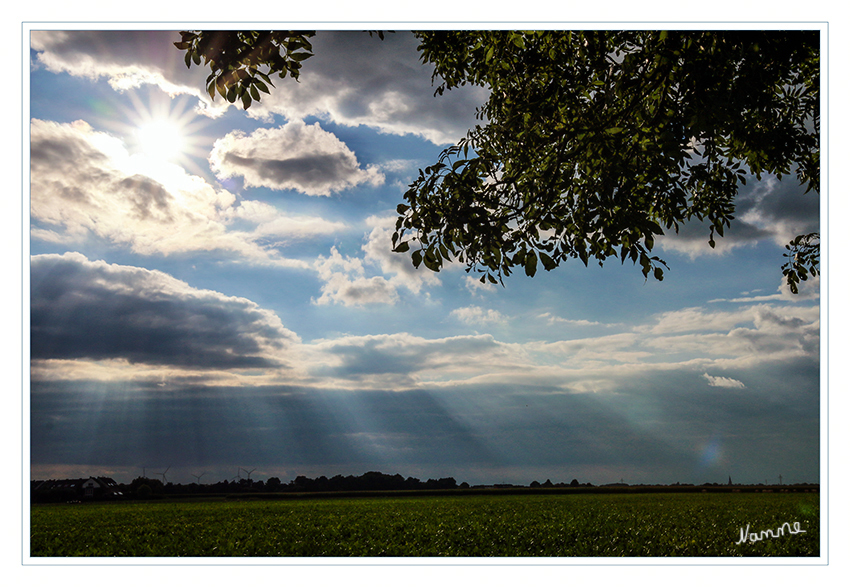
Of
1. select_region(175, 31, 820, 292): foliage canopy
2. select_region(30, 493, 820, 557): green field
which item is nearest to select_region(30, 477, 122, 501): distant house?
select_region(30, 493, 820, 557): green field

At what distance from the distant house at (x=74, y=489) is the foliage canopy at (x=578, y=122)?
4286 millimetres

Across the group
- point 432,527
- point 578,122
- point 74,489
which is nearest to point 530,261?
point 578,122

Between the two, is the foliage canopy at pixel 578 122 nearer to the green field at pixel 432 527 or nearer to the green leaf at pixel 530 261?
the green leaf at pixel 530 261

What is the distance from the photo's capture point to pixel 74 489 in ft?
17.5
